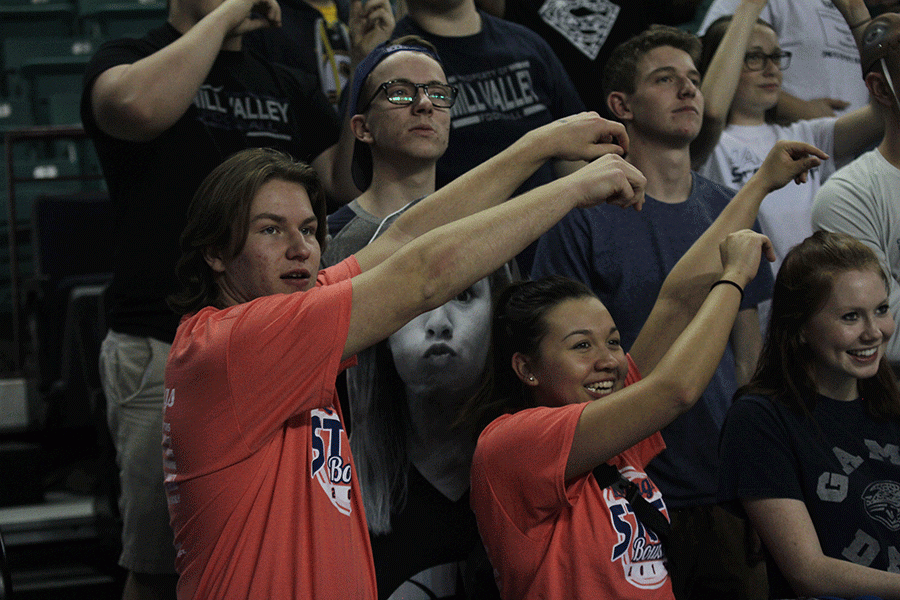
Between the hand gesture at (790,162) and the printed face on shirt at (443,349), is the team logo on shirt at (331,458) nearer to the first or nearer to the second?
the printed face on shirt at (443,349)

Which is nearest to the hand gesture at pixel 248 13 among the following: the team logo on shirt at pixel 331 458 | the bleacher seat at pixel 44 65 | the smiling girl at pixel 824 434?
the team logo on shirt at pixel 331 458

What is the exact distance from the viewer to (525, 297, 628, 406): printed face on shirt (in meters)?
2.08

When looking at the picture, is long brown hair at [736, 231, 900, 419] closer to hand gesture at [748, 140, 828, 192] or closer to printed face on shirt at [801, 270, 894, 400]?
printed face on shirt at [801, 270, 894, 400]

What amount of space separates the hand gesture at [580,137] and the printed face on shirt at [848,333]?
0.72m

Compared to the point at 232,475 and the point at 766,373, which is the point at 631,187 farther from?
the point at 232,475

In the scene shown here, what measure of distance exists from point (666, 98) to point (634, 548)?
140 centimetres

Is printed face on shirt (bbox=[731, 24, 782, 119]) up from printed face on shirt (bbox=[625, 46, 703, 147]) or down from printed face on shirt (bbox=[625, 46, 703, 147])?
up

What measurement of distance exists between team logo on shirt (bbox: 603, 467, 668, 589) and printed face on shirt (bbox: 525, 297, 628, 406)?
0.24m

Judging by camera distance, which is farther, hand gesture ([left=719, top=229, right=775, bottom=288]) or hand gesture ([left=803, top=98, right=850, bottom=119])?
hand gesture ([left=803, top=98, right=850, bottom=119])

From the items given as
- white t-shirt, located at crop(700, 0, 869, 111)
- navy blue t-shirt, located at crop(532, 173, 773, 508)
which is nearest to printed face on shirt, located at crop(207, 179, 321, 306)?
navy blue t-shirt, located at crop(532, 173, 773, 508)

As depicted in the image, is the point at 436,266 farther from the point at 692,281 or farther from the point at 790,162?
the point at 790,162

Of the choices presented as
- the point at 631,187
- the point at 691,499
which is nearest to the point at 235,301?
the point at 631,187

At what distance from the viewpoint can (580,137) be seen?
1.96 metres

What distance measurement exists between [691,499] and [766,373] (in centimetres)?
38
